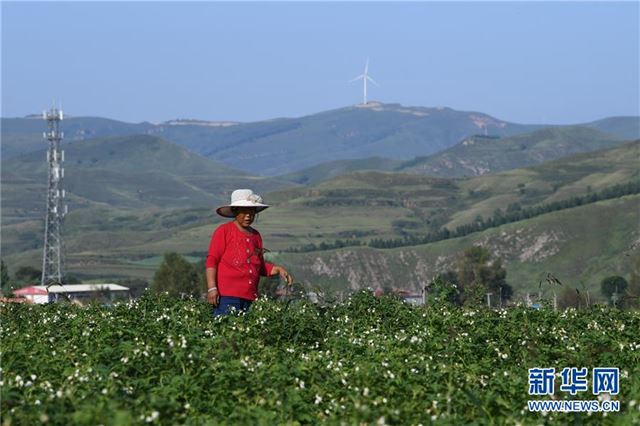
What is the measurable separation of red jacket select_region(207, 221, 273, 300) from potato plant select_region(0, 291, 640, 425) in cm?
87

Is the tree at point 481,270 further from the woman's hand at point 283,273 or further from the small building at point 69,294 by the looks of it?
the woman's hand at point 283,273

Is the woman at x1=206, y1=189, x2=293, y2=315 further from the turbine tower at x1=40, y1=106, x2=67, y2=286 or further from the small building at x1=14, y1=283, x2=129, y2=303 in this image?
the turbine tower at x1=40, y1=106, x2=67, y2=286

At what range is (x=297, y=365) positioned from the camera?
40.4ft

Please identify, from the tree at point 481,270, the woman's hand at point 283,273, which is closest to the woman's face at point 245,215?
the woman's hand at point 283,273

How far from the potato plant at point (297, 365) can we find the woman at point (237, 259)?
799mm

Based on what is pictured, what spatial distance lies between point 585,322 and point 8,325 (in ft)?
25.2

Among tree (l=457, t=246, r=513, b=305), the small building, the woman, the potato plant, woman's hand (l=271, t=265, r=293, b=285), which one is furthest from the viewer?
tree (l=457, t=246, r=513, b=305)

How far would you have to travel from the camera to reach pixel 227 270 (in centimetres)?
1819

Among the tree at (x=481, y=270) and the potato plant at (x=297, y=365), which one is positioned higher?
the potato plant at (x=297, y=365)

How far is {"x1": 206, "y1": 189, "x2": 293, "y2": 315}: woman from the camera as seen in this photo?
18.1 metres

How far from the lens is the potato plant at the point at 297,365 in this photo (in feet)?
33.5

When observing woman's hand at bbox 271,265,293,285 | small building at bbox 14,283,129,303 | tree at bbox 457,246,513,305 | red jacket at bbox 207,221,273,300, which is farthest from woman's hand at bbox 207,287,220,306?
tree at bbox 457,246,513,305

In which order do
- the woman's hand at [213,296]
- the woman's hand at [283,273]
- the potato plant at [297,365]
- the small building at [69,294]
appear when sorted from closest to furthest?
the potato plant at [297,365], the woman's hand at [283,273], the woman's hand at [213,296], the small building at [69,294]

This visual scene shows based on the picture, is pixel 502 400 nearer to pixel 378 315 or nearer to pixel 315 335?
pixel 315 335
